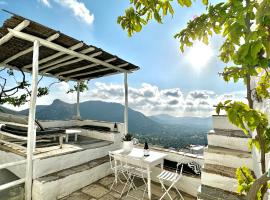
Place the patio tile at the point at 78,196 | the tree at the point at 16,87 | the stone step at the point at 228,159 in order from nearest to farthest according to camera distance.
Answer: the stone step at the point at 228,159, the patio tile at the point at 78,196, the tree at the point at 16,87

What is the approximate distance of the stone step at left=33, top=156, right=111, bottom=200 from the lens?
3.94m

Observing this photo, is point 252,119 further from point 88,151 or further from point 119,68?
point 119,68

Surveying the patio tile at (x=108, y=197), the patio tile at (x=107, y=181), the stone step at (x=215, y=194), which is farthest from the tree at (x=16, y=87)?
the stone step at (x=215, y=194)

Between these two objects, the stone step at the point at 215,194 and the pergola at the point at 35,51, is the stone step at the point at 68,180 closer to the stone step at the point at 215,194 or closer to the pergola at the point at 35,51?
the pergola at the point at 35,51

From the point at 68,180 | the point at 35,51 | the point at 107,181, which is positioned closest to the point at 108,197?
the point at 107,181

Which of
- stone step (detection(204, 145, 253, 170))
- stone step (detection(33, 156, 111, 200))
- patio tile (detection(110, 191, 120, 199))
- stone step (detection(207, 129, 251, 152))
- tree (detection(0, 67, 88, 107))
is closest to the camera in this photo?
stone step (detection(204, 145, 253, 170))

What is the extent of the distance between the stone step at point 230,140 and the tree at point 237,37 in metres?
2.67

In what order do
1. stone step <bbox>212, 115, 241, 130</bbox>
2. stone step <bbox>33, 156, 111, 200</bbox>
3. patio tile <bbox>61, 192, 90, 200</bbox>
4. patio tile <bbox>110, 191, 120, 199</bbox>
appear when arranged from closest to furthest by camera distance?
stone step <bbox>33, 156, 111, 200</bbox>, patio tile <bbox>61, 192, 90, 200</bbox>, patio tile <bbox>110, 191, 120, 199</bbox>, stone step <bbox>212, 115, 241, 130</bbox>

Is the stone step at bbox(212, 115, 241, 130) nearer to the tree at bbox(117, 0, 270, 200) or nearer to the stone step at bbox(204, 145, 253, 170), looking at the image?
the stone step at bbox(204, 145, 253, 170)

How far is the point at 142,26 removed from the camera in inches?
50.8

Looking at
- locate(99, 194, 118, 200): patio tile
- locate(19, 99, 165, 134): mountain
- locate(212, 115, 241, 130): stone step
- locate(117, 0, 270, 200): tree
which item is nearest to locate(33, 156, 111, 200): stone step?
locate(99, 194, 118, 200): patio tile

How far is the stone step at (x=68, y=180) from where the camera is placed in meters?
3.94

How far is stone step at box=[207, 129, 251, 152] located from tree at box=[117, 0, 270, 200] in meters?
2.67

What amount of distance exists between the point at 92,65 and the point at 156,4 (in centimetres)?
547
